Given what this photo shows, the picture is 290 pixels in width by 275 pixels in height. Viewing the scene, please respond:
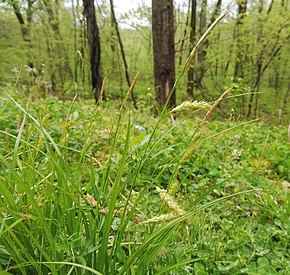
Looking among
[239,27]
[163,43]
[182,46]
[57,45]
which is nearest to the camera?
[163,43]

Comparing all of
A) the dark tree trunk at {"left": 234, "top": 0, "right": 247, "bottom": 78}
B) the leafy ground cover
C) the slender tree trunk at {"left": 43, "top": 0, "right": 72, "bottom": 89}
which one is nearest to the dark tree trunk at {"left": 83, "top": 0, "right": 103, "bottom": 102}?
the leafy ground cover

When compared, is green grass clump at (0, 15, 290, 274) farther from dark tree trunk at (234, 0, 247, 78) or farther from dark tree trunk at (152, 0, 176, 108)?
dark tree trunk at (234, 0, 247, 78)

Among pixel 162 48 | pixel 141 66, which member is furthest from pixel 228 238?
pixel 141 66

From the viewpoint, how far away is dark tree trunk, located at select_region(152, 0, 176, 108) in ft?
15.6

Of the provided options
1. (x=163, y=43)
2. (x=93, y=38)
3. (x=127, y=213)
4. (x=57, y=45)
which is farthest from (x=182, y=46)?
(x=127, y=213)

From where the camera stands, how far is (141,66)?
12.0 meters

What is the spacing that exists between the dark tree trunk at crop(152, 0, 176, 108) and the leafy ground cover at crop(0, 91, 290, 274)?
3.18 m

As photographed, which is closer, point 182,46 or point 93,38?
point 93,38

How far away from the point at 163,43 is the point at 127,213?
4369mm

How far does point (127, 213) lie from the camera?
1.04 m

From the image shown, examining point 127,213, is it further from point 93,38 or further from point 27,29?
point 27,29

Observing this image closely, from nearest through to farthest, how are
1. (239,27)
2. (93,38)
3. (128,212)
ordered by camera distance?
1. (128,212)
2. (93,38)
3. (239,27)

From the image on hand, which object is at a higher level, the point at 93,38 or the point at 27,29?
the point at 27,29

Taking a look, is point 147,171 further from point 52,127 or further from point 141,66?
point 141,66
